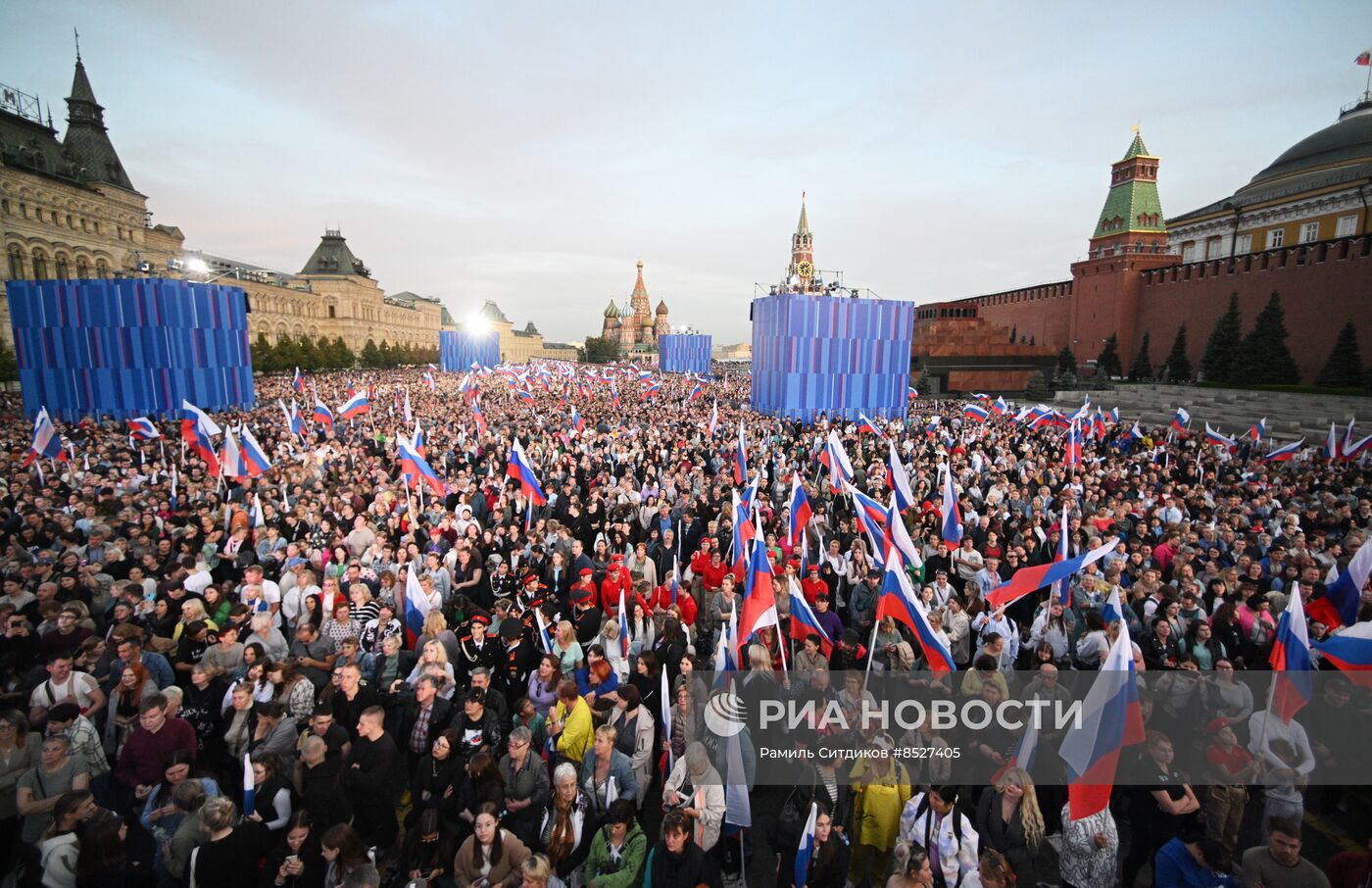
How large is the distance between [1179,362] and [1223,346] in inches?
117

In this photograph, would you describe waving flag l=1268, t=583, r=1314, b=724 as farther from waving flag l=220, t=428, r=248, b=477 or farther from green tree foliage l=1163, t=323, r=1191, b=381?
green tree foliage l=1163, t=323, r=1191, b=381

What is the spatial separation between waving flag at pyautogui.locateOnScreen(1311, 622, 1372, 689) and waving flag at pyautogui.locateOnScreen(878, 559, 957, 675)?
8.68 ft

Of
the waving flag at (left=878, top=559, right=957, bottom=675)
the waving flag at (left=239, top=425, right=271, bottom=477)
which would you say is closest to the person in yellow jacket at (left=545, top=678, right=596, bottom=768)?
the waving flag at (left=878, top=559, right=957, bottom=675)

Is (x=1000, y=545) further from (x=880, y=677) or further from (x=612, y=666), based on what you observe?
(x=612, y=666)

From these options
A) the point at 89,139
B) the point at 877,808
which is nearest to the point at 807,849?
the point at 877,808

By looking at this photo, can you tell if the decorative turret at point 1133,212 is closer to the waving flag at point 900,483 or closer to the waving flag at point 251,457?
the waving flag at point 900,483

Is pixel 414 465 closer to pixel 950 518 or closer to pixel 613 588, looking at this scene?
pixel 613 588

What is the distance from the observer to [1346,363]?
2766cm

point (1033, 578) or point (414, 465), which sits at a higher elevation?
point (414, 465)

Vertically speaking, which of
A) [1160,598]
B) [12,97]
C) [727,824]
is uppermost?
[12,97]

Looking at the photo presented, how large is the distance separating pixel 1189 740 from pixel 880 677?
7.53 ft

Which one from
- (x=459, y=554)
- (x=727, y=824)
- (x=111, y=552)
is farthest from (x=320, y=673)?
(x=111, y=552)

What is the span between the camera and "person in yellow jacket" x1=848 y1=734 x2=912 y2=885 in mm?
3922

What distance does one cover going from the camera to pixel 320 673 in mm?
5246
